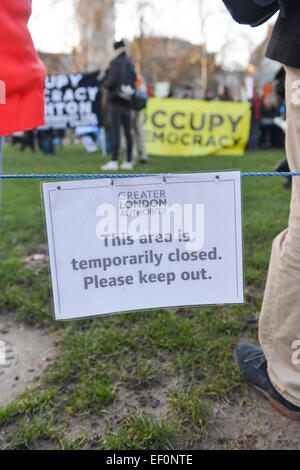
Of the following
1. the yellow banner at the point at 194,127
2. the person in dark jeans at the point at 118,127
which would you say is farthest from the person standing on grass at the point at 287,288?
the yellow banner at the point at 194,127

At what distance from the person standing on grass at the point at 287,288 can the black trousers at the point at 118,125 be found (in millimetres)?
5587

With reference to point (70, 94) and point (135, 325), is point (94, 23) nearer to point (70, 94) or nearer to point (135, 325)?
point (70, 94)

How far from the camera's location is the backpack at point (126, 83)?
695 cm

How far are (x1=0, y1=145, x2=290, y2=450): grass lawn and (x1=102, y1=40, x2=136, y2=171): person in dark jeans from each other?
4.44 metres

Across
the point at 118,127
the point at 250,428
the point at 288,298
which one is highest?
the point at 118,127

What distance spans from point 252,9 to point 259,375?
140cm

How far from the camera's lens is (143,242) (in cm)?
145

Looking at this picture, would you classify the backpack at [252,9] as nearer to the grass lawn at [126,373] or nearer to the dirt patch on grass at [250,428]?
the grass lawn at [126,373]

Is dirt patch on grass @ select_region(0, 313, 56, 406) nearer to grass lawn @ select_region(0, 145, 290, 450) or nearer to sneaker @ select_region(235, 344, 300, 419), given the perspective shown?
grass lawn @ select_region(0, 145, 290, 450)

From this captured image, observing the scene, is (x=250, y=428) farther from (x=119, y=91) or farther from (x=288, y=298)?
(x=119, y=91)

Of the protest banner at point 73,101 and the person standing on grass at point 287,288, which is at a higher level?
the protest banner at point 73,101

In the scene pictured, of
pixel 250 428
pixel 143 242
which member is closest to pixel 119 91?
pixel 143 242

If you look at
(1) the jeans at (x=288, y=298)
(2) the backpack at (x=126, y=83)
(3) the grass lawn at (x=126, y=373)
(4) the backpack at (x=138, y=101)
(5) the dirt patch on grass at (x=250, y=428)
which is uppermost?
(2) the backpack at (x=126, y=83)
